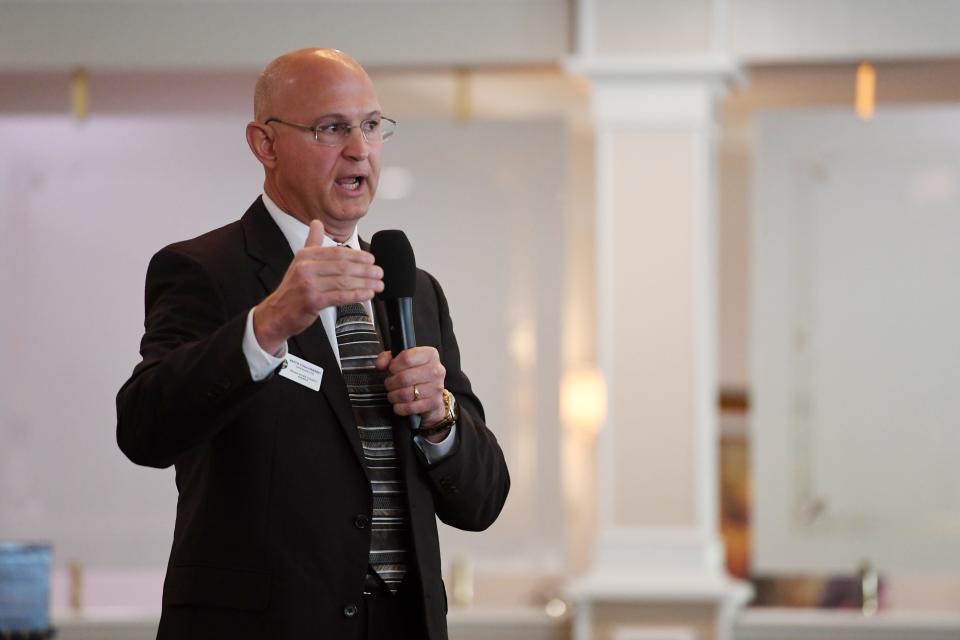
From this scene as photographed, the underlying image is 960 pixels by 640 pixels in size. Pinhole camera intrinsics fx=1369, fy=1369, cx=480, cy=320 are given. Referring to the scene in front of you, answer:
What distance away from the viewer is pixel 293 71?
1.72 metres

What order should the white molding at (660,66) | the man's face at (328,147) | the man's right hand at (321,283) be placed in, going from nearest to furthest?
the man's right hand at (321,283)
the man's face at (328,147)
the white molding at (660,66)

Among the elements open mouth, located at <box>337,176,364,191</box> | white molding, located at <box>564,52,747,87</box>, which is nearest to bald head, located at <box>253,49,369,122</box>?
open mouth, located at <box>337,176,364,191</box>

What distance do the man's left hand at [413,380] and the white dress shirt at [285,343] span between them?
9 cm

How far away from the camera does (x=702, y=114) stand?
4402mm

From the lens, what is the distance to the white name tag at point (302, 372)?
1634 mm

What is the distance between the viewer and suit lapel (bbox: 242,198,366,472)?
166cm

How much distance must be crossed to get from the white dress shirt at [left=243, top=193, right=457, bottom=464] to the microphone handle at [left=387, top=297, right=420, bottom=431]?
31 mm

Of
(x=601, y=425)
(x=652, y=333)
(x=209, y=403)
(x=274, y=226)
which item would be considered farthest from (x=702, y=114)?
(x=209, y=403)

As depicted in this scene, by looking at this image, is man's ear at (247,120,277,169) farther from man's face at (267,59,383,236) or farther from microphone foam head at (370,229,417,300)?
microphone foam head at (370,229,417,300)

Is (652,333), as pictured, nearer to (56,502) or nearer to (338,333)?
(56,502)

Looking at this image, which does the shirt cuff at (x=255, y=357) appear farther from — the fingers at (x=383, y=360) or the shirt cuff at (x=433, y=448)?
the shirt cuff at (x=433, y=448)

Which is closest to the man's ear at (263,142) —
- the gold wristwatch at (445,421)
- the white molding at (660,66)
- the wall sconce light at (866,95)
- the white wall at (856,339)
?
the gold wristwatch at (445,421)

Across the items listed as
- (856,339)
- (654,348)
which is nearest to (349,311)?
(654,348)

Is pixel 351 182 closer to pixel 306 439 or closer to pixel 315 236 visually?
pixel 315 236
